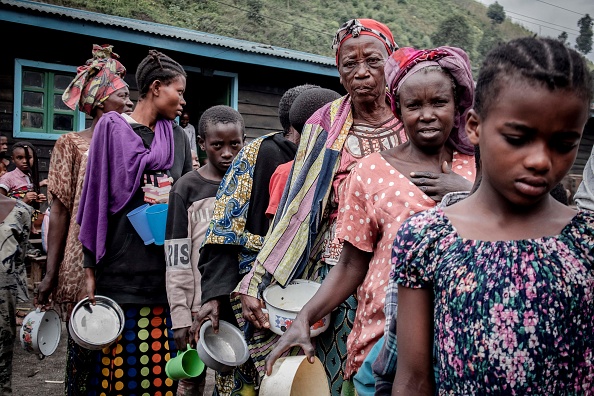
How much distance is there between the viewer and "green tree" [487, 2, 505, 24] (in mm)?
90062

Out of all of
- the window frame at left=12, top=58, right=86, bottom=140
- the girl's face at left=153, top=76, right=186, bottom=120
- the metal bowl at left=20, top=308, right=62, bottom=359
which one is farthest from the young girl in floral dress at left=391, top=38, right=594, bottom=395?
the window frame at left=12, top=58, right=86, bottom=140

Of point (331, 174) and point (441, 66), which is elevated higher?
point (441, 66)

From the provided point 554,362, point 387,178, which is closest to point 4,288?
point 387,178

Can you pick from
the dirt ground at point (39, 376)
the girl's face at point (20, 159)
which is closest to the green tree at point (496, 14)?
the girl's face at point (20, 159)

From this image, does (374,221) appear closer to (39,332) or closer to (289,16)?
(39,332)

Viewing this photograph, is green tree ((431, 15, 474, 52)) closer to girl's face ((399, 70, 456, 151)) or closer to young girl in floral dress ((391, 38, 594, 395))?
girl's face ((399, 70, 456, 151))

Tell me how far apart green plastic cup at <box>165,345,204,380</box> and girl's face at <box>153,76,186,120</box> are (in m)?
1.43

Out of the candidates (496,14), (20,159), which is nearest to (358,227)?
(20,159)

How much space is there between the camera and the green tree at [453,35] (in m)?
63.0

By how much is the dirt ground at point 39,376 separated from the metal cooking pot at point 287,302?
107 inches

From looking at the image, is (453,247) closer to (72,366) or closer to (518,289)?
(518,289)

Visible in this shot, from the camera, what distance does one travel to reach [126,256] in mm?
3691

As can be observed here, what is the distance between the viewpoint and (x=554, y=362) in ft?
4.23

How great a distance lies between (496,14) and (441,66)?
314ft
